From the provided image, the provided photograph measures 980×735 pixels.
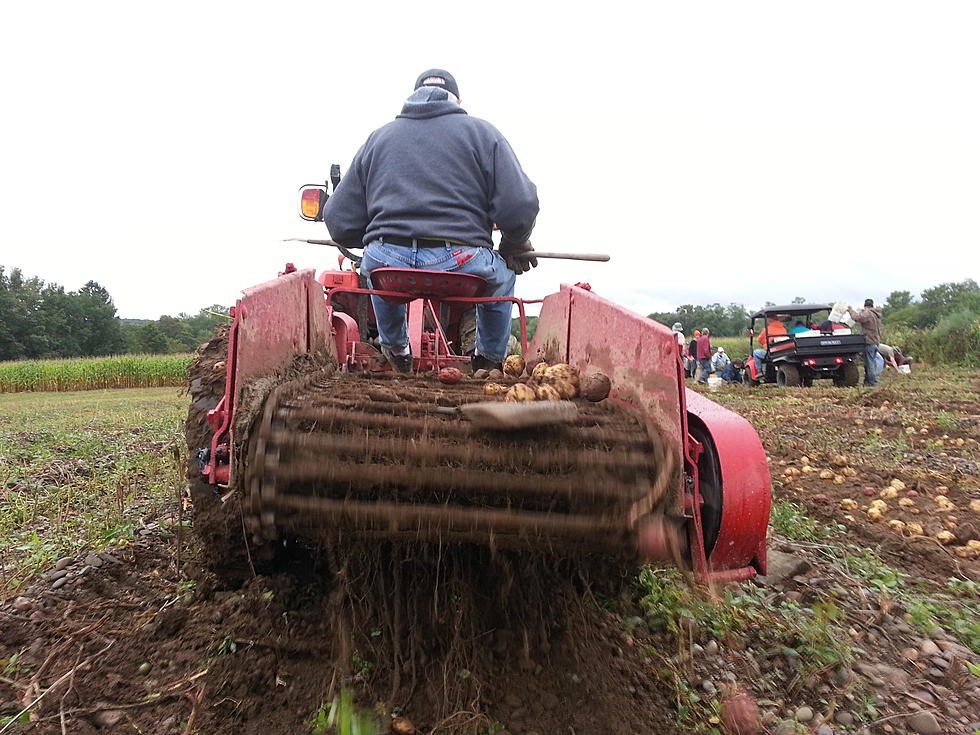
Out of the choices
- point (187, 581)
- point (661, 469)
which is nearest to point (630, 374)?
point (661, 469)

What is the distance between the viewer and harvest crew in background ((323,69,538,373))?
9.96ft

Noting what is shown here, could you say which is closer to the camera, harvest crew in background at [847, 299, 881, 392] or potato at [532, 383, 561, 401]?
potato at [532, 383, 561, 401]

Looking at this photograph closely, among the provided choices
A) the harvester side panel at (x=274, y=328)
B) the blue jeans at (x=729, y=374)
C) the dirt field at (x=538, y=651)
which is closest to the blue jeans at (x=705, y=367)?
the blue jeans at (x=729, y=374)

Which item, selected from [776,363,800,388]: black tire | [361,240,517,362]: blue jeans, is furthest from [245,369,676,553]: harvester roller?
[776,363,800,388]: black tire

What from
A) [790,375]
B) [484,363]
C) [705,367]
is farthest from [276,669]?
[705,367]

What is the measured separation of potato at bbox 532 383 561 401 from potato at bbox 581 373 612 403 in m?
0.10

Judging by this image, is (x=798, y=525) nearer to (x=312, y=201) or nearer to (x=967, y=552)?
(x=967, y=552)

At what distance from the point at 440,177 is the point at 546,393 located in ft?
4.76

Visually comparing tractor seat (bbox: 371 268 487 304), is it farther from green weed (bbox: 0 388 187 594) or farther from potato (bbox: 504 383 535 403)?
green weed (bbox: 0 388 187 594)

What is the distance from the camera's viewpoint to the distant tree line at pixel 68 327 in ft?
182

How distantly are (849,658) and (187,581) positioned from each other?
108 inches

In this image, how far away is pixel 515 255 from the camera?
350 centimetres

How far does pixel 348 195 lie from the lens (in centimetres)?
332

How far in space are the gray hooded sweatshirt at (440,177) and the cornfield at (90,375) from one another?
27.3m
